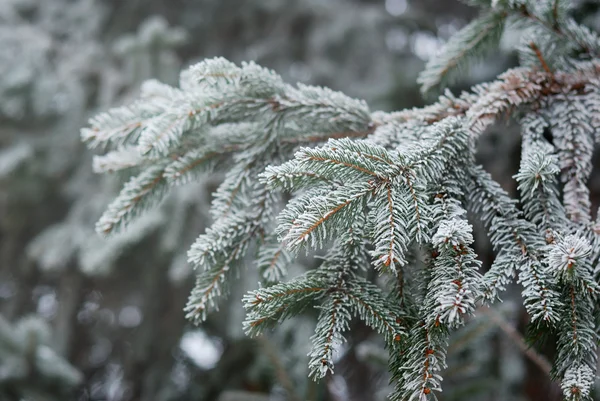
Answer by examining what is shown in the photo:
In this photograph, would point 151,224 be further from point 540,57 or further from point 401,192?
point 540,57

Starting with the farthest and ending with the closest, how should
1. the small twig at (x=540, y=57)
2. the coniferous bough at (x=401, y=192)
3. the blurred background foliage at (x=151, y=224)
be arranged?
the blurred background foliage at (x=151, y=224) → the small twig at (x=540, y=57) → the coniferous bough at (x=401, y=192)

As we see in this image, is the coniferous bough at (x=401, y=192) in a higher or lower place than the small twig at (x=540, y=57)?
lower

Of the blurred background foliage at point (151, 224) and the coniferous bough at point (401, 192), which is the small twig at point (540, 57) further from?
the blurred background foliage at point (151, 224)

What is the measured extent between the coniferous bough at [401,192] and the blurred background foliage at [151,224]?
0.74 meters

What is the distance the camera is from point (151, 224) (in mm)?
1815

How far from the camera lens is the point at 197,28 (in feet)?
10.1

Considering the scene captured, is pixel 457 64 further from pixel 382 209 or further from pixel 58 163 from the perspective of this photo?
pixel 58 163

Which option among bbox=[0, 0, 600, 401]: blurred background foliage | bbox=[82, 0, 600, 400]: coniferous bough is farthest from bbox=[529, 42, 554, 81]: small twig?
bbox=[0, 0, 600, 401]: blurred background foliage

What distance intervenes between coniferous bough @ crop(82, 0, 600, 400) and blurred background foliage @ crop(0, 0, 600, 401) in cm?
74

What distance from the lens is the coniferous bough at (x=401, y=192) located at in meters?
0.75

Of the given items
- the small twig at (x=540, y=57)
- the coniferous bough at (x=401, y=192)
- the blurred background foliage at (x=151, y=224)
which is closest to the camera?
the coniferous bough at (x=401, y=192)

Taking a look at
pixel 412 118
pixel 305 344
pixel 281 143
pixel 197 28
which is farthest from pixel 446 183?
pixel 197 28

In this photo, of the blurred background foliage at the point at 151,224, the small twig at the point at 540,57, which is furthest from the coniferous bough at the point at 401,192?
the blurred background foliage at the point at 151,224

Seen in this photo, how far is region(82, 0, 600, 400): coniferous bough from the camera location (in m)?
0.75
